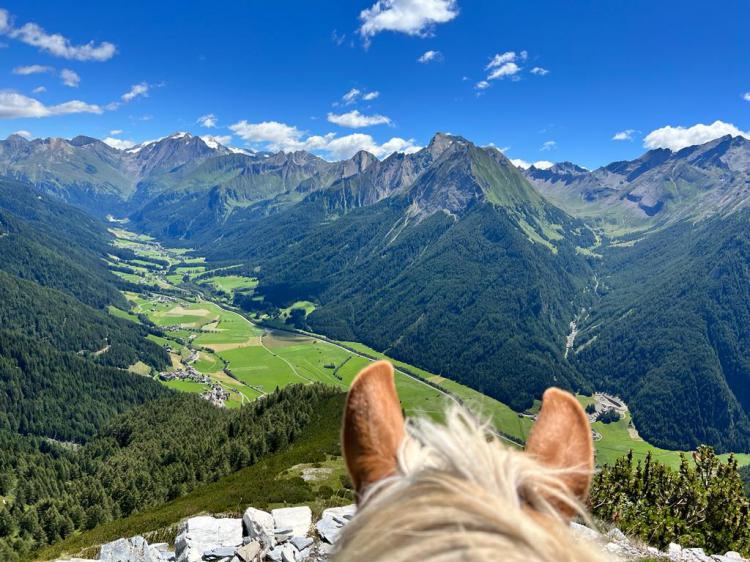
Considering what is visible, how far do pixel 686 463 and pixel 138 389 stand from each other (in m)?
180

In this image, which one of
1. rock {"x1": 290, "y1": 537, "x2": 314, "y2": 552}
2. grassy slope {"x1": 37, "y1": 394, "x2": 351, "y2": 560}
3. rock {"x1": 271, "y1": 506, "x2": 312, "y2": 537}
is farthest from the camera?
grassy slope {"x1": 37, "y1": 394, "x2": 351, "y2": 560}

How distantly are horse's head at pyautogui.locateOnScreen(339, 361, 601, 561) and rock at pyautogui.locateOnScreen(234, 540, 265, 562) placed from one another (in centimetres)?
1751

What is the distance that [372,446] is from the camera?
2.01m

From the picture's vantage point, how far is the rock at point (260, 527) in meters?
17.5

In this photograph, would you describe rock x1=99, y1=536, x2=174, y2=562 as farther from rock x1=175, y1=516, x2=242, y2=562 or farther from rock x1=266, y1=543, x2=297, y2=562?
rock x1=266, y1=543, x2=297, y2=562

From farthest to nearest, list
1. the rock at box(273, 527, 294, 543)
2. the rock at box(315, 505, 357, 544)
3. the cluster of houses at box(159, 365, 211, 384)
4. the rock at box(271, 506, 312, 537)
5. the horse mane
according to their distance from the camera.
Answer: the cluster of houses at box(159, 365, 211, 384), the rock at box(271, 506, 312, 537), the rock at box(273, 527, 294, 543), the rock at box(315, 505, 357, 544), the horse mane

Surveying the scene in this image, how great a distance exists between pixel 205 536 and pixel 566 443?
19.8 m

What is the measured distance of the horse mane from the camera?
1388 mm

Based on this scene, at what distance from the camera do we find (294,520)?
1920 centimetres

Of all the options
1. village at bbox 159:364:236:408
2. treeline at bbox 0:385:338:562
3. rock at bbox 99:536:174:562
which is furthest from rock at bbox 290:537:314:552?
village at bbox 159:364:236:408

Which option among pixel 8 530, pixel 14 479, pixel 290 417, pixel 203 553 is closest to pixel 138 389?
pixel 14 479

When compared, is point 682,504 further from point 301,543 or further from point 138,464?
point 138,464

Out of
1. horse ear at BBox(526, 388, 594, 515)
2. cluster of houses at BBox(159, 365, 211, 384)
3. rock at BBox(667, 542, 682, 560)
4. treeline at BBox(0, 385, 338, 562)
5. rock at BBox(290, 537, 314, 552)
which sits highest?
horse ear at BBox(526, 388, 594, 515)

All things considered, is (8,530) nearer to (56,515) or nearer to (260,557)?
(56,515)
